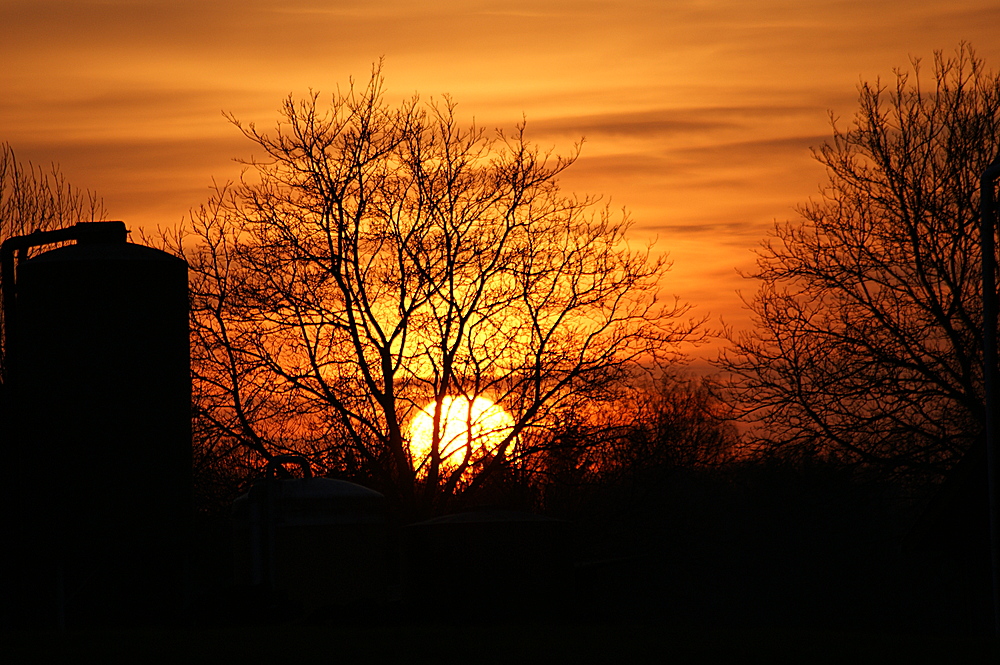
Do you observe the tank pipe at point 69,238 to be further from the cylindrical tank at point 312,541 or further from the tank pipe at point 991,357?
the tank pipe at point 991,357

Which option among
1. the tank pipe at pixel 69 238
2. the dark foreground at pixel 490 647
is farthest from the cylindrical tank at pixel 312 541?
the dark foreground at pixel 490 647

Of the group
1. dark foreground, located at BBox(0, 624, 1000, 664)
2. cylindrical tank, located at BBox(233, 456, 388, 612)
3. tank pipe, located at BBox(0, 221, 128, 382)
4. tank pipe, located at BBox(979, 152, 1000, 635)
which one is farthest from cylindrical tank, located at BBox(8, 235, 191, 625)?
tank pipe, located at BBox(979, 152, 1000, 635)

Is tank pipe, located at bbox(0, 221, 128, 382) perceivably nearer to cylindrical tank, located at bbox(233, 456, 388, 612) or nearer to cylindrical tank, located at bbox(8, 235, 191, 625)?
cylindrical tank, located at bbox(8, 235, 191, 625)

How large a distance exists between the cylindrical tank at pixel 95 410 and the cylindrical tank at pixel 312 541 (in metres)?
5.71

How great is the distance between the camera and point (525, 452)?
26.8 metres

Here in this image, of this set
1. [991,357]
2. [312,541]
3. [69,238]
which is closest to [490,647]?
[991,357]

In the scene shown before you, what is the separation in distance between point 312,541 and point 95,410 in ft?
24.3

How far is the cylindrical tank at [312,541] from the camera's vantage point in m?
22.2

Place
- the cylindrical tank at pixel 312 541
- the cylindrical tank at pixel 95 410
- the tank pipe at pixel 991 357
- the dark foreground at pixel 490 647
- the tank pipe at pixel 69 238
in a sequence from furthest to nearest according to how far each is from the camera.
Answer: the cylindrical tank at pixel 312 541
the tank pipe at pixel 69 238
the cylindrical tank at pixel 95 410
the tank pipe at pixel 991 357
the dark foreground at pixel 490 647

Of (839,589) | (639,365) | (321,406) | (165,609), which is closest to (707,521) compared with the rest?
(839,589)

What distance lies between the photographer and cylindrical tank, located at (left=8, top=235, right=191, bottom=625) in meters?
16.1

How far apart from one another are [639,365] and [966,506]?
11.0m

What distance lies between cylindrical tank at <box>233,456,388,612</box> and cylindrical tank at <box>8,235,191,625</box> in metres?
5.71

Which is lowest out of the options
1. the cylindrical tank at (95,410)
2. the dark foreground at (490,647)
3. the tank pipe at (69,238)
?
the dark foreground at (490,647)
